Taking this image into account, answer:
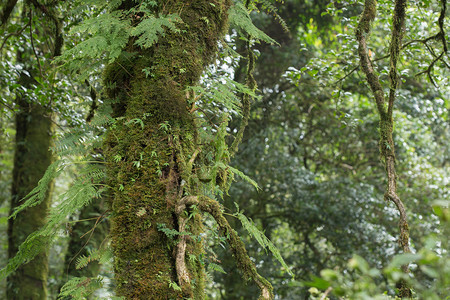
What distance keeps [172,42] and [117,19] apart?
0.33 metres

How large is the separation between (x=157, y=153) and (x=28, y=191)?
17.6 feet

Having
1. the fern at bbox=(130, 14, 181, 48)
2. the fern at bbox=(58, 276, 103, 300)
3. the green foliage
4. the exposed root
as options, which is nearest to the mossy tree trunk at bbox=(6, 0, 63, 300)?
the green foliage

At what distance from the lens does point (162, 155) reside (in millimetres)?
2051

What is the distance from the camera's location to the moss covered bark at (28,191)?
6227 millimetres

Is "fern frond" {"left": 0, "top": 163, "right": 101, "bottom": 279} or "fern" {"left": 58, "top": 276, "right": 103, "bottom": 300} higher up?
"fern frond" {"left": 0, "top": 163, "right": 101, "bottom": 279}

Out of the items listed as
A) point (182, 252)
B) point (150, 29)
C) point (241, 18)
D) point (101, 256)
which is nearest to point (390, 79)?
point (241, 18)

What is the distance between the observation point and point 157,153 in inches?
80.4

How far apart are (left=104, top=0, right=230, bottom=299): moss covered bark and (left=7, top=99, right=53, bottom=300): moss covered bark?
13.7ft

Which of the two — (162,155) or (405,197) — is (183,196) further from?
→ (405,197)

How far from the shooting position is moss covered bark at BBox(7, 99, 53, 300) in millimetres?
6227

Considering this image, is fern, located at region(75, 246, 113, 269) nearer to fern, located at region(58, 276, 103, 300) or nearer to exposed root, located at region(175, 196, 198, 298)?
fern, located at region(58, 276, 103, 300)

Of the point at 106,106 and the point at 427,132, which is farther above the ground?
the point at 427,132

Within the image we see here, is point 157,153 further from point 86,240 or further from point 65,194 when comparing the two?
point 86,240

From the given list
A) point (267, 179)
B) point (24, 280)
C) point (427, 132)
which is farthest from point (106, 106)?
point (427, 132)
